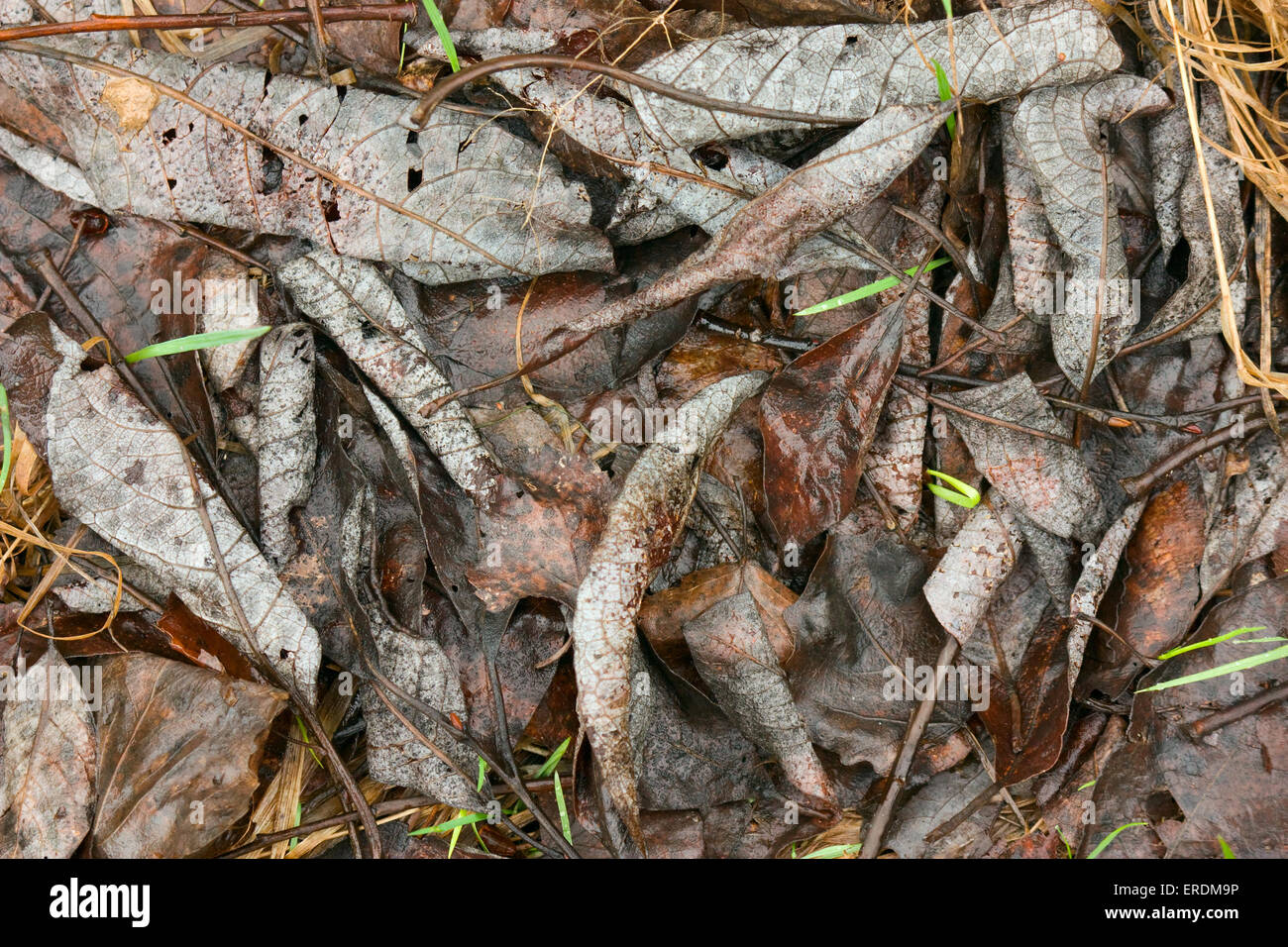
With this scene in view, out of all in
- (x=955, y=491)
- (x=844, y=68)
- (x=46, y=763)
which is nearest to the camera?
(x=844, y=68)

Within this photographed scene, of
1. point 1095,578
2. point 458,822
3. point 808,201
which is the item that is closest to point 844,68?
point 808,201

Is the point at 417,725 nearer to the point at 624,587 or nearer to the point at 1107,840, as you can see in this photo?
the point at 624,587

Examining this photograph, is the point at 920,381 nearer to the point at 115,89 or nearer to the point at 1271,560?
the point at 1271,560

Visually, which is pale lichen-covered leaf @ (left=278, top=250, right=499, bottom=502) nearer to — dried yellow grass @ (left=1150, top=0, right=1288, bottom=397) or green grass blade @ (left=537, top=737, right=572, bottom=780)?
green grass blade @ (left=537, top=737, right=572, bottom=780)

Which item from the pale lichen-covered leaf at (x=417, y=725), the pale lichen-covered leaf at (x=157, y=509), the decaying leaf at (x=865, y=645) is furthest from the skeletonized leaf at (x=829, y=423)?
the pale lichen-covered leaf at (x=157, y=509)

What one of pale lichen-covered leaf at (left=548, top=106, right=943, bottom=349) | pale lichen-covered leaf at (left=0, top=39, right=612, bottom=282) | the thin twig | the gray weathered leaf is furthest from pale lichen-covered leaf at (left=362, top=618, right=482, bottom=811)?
the gray weathered leaf

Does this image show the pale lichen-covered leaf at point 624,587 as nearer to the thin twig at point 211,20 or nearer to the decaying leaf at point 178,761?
the decaying leaf at point 178,761
